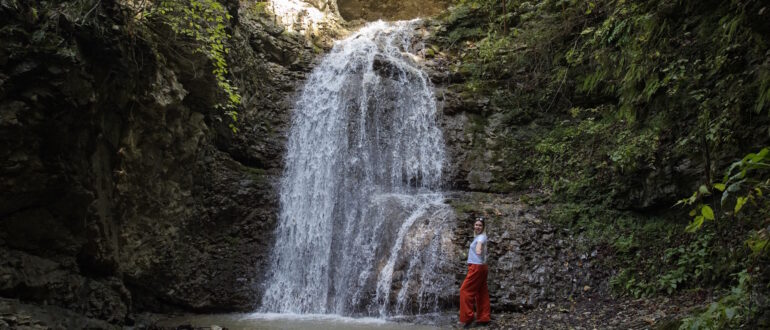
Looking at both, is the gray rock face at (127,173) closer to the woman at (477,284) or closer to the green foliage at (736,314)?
the woman at (477,284)

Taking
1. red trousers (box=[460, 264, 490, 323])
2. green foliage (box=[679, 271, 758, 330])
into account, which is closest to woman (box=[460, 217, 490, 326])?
red trousers (box=[460, 264, 490, 323])

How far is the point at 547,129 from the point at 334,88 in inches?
219

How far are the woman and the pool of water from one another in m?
0.47

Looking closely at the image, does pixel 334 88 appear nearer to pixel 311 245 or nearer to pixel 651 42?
pixel 311 245

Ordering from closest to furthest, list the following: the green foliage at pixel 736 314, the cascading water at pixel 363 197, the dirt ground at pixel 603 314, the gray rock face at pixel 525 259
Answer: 1. the green foliage at pixel 736 314
2. the dirt ground at pixel 603 314
3. the gray rock face at pixel 525 259
4. the cascading water at pixel 363 197

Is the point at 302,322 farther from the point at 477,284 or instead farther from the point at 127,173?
the point at 127,173

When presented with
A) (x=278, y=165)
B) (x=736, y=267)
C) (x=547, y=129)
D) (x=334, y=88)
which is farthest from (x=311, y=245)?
(x=736, y=267)

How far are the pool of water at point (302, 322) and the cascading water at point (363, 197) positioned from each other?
400mm

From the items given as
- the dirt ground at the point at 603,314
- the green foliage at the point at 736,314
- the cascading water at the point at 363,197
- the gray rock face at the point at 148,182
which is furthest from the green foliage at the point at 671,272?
the green foliage at the point at 736,314

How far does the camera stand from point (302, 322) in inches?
283

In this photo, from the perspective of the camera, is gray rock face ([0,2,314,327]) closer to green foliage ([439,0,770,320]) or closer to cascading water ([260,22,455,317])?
cascading water ([260,22,455,317])

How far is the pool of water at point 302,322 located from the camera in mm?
6836

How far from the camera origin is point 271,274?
9.15m

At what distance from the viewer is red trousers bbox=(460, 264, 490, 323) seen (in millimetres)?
6648
